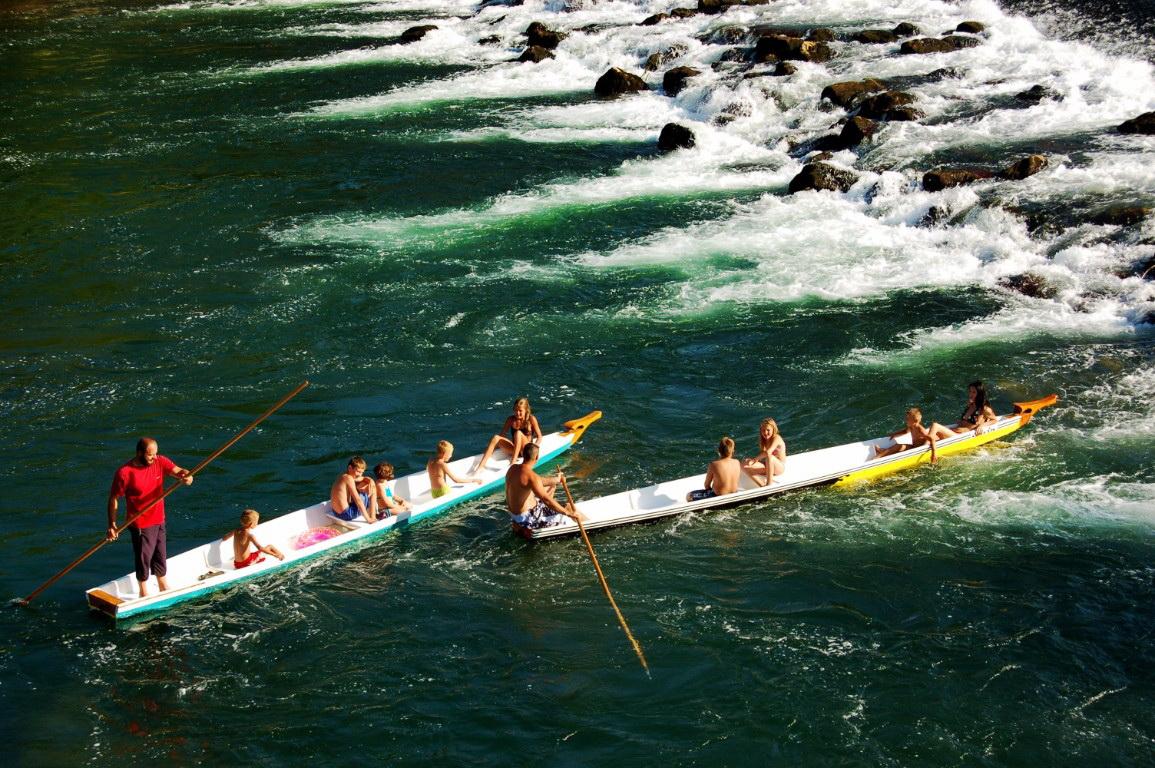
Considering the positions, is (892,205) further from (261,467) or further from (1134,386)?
(261,467)

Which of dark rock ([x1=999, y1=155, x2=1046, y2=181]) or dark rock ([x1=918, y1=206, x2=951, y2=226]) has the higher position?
dark rock ([x1=999, y1=155, x2=1046, y2=181])

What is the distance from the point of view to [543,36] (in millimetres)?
41406

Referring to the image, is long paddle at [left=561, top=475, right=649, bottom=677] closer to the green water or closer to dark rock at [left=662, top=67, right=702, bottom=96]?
the green water

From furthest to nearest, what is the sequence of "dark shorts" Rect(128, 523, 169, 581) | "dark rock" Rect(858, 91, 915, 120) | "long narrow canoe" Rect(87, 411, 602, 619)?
"dark rock" Rect(858, 91, 915, 120)
"long narrow canoe" Rect(87, 411, 602, 619)
"dark shorts" Rect(128, 523, 169, 581)

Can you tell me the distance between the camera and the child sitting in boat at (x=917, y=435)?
51.1 feet

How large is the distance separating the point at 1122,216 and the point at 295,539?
52.2 feet

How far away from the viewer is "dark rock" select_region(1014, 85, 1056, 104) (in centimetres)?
2897

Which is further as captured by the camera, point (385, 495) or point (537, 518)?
point (385, 495)

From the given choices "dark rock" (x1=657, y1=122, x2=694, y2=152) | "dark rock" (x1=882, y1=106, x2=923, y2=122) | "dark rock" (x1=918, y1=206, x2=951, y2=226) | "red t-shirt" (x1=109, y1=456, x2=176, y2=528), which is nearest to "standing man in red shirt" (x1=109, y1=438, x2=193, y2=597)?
"red t-shirt" (x1=109, y1=456, x2=176, y2=528)

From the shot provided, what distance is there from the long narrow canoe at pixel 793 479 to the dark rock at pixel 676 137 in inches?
593

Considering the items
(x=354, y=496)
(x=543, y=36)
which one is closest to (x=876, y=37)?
(x=543, y=36)

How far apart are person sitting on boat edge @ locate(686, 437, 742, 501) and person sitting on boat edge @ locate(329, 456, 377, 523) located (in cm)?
382

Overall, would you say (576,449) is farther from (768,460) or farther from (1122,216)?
(1122,216)

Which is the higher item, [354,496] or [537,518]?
[354,496]
